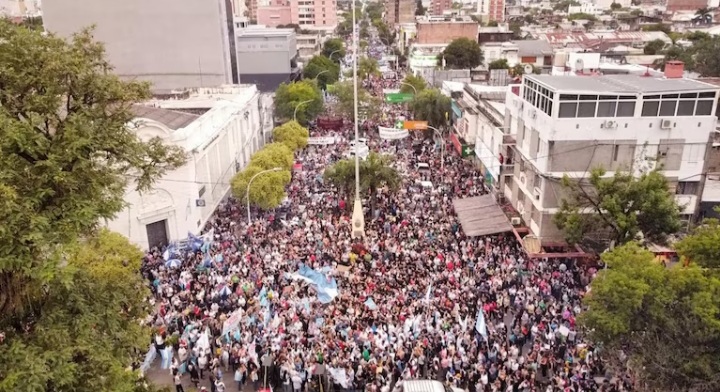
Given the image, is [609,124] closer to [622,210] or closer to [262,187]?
[622,210]

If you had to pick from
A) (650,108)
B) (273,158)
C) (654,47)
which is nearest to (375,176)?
(273,158)

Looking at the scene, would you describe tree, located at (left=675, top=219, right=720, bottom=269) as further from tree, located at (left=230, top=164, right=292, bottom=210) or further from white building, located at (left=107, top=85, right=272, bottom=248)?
tree, located at (left=230, top=164, right=292, bottom=210)

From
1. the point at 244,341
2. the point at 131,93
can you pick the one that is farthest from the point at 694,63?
the point at 131,93

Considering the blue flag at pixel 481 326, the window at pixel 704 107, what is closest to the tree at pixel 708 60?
the window at pixel 704 107

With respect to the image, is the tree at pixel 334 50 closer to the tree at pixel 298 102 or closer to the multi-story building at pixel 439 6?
the tree at pixel 298 102

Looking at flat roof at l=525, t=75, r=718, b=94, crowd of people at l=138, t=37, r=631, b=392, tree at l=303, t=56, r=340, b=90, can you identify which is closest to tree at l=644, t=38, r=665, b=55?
tree at l=303, t=56, r=340, b=90

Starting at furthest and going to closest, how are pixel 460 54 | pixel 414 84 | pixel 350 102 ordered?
pixel 460 54 < pixel 414 84 < pixel 350 102

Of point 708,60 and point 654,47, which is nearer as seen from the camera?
point 708,60

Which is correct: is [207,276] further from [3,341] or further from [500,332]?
[3,341]
